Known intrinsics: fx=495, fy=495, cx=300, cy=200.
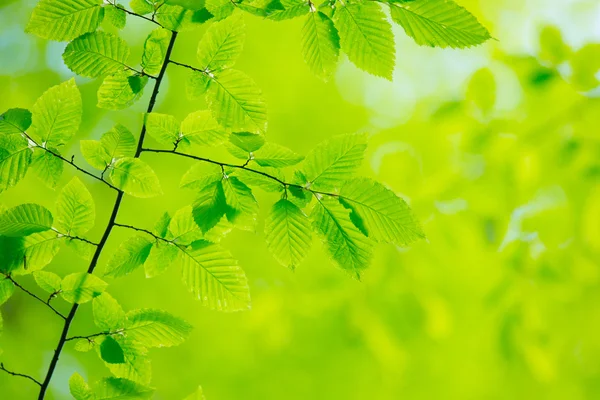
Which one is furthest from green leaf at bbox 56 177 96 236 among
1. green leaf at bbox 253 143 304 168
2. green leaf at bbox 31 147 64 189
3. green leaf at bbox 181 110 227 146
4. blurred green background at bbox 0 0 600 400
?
blurred green background at bbox 0 0 600 400

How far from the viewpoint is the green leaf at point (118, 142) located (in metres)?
1.02

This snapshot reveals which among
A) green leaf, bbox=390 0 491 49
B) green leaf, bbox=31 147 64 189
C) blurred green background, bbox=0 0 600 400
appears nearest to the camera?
green leaf, bbox=390 0 491 49

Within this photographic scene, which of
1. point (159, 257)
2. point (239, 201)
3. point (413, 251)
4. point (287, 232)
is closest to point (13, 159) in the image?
point (159, 257)

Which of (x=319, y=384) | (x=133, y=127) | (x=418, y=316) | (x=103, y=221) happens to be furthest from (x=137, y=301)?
(x=418, y=316)

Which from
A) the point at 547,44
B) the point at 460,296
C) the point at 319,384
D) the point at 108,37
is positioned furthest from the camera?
the point at 319,384

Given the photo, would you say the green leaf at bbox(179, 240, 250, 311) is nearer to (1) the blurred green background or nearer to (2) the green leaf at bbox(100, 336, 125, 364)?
(2) the green leaf at bbox(100, 336, 125, 364)

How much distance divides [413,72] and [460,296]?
89.0 inches

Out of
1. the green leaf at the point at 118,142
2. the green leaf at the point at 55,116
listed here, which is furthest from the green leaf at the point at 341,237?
the green leaf at the point at 55,116

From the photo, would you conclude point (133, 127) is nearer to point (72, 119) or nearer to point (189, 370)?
point (189, 370)

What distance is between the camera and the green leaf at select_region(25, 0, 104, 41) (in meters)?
0.93

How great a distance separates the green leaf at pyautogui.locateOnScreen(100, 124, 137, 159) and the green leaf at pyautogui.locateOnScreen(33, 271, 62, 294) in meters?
0.27

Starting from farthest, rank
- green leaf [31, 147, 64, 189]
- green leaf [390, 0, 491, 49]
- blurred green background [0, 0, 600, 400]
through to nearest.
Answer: blurred green background [0, 0, 600, 400], green leaf [31, 147, 64, 189], green leaf [390, 0, 491, 49]

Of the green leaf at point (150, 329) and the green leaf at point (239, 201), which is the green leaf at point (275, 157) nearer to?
the green leaf at point (239, 201)

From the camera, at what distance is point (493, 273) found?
3.21m
